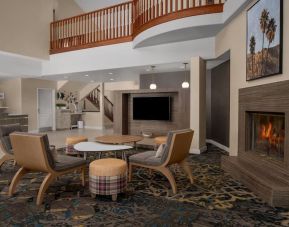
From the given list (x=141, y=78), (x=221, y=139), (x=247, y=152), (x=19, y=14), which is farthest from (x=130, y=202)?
(x=19, y=14)

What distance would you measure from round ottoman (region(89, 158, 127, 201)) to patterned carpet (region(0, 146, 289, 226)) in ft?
0.45

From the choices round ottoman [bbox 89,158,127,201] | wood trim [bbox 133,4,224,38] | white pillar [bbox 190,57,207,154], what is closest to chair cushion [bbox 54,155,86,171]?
round ottoman [bbox 89,158,127,201]

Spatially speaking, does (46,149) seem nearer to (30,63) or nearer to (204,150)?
(204,150)

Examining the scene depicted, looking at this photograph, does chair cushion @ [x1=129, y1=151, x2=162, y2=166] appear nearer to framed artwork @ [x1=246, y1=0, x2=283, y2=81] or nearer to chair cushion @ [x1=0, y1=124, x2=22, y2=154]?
framed artwork @ [x1=246, y1=0, x2=283, y2=81]

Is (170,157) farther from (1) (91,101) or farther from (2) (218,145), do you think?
(1) (91,101)

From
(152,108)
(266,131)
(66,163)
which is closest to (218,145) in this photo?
(152,108)

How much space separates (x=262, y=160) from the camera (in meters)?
3.59

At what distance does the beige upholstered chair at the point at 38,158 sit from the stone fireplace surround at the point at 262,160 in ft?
8.54

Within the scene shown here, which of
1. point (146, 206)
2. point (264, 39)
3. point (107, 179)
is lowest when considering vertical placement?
point (146, 206)

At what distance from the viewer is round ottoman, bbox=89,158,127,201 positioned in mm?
2902

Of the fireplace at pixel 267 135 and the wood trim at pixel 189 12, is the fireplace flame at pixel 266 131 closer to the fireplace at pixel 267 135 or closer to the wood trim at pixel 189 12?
the fireplace at pixel 267 135

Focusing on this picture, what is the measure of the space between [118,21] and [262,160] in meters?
5.63

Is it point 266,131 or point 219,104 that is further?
point 219,104

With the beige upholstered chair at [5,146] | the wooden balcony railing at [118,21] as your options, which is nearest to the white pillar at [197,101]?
the wooden balcony railing at [118,21]
